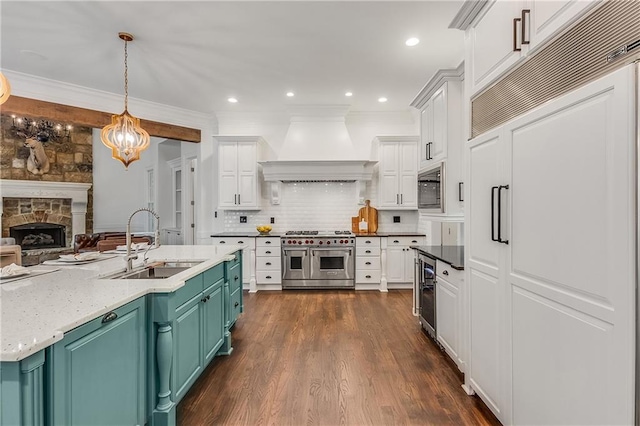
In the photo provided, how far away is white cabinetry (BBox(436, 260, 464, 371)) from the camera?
2479mm

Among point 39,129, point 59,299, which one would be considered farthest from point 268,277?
point 39,129

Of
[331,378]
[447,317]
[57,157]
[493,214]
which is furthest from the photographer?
[57,157]

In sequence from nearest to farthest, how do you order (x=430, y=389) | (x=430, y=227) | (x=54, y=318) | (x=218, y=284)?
(x=54, y=318) < (x=430, y=389) < (x=218, y=284) < (x=430, y=227)

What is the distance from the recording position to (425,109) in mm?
3580

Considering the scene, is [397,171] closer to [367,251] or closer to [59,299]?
[367,251]

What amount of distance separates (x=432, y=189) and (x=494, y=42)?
1641mm

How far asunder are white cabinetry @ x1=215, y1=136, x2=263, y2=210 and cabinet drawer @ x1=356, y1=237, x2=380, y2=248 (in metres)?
1.88

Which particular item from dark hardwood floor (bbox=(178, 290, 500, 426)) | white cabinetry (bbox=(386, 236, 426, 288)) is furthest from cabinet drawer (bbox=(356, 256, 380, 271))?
dark hardwood floor (bbox=(178, 290, 500, 426))

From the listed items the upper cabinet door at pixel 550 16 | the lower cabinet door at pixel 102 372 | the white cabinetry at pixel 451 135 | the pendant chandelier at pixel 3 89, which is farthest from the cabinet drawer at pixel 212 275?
the upper cabinet door at pixel 550 16

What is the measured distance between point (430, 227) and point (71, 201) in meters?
7.58

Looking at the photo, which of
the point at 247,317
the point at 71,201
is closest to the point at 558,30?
the point at 247,317

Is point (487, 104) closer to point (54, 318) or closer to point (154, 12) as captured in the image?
point (54, 318)

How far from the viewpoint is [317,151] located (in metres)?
5.34

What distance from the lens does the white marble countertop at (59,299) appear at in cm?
108
